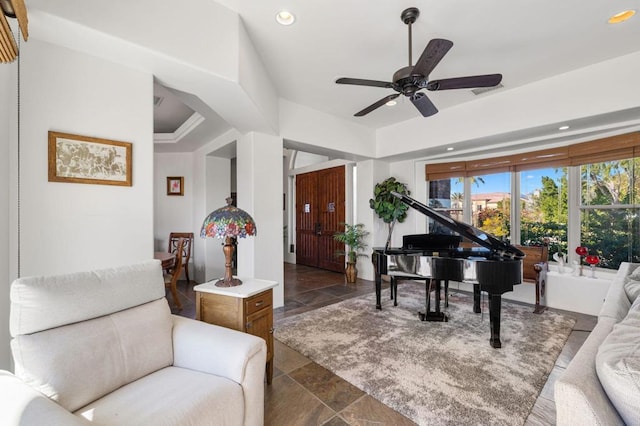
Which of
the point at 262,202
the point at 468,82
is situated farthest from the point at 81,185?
the point at 468,82

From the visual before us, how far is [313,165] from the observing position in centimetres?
709

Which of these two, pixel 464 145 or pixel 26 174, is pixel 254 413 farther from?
pixel 464 145

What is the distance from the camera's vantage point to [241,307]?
192 cm

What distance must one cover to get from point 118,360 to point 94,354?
0.12 metres

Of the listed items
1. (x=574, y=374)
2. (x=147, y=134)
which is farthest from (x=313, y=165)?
(x=574, y=374)

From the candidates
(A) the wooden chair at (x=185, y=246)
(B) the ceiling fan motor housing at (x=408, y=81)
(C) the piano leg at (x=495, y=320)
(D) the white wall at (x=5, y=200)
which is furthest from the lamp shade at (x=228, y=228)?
(A) the wooden chair at (x=185, y=246)

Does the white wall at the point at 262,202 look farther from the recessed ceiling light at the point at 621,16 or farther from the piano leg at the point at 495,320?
the recessed ceiling light at the point at 621,16

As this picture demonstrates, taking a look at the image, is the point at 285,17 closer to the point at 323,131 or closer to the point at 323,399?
the point at 323,131

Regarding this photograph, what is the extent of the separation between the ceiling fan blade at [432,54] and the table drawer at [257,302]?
2120 mm

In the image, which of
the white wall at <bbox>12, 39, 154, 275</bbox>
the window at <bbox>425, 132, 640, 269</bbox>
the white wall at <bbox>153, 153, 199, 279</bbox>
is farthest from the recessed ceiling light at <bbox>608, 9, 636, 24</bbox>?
the white wall at <bbox>153, 153, 199, 279</bbox>

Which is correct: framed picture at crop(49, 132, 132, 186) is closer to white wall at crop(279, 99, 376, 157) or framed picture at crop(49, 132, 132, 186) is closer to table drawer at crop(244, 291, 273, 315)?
table drawer at crop(244, 291, 273, 315)

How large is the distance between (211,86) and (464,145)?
12.9 feet

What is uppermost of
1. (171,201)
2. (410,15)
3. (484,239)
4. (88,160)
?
(410,15)

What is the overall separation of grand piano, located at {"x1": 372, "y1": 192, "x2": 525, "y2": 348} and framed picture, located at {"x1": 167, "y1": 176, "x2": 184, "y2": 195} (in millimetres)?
4172
